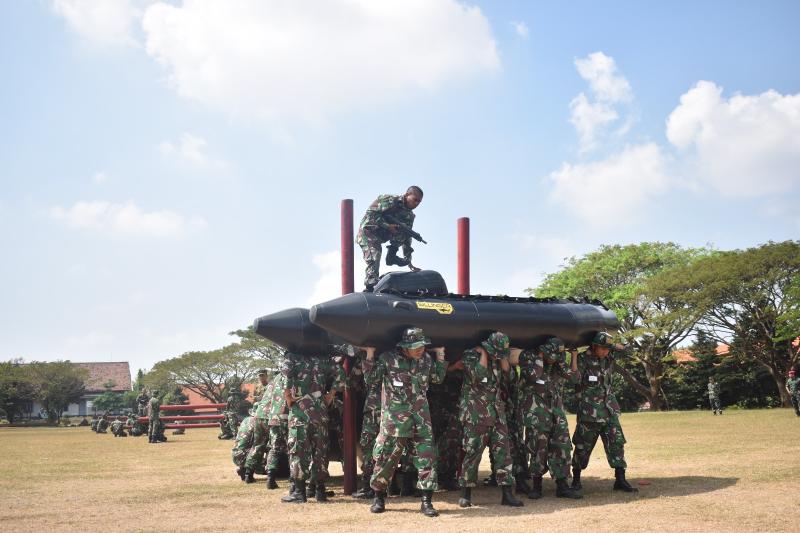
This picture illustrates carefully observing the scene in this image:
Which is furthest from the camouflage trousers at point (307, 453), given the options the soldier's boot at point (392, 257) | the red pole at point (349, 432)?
the soldier's boot at point (392, 257)

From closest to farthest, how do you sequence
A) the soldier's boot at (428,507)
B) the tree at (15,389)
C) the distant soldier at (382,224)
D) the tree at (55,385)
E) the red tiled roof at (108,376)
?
the soldier's boot at (428,507)
the distant soldier at (382,224)
the tree at (15,389)
the tree at (55,385)
the red tiled roof at (108,376)

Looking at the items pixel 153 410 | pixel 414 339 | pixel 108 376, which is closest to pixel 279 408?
pixel 414 339

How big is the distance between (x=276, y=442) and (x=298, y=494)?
3.94 ft

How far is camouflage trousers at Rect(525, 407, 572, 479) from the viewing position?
8797mm

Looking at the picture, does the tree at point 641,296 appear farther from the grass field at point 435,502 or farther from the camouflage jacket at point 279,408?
the camouflage jacket at point 279,408

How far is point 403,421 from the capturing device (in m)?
8.02

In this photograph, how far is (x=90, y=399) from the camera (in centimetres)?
6862

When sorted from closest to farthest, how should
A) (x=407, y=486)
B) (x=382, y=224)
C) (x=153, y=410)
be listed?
1. (x=407, y=486)
2. (x=382, y=224)
3. (x=153, y=410)

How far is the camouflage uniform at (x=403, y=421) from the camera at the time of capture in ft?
26.1

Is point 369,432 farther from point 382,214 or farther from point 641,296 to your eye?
point 641,296

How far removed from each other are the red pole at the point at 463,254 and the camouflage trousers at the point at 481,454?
3.01 metres

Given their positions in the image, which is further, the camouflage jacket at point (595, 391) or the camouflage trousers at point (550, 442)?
the camouflage jacket at point (595, 391)

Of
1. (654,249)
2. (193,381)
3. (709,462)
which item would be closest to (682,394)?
(654,249)

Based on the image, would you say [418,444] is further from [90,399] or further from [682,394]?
[90,399]
